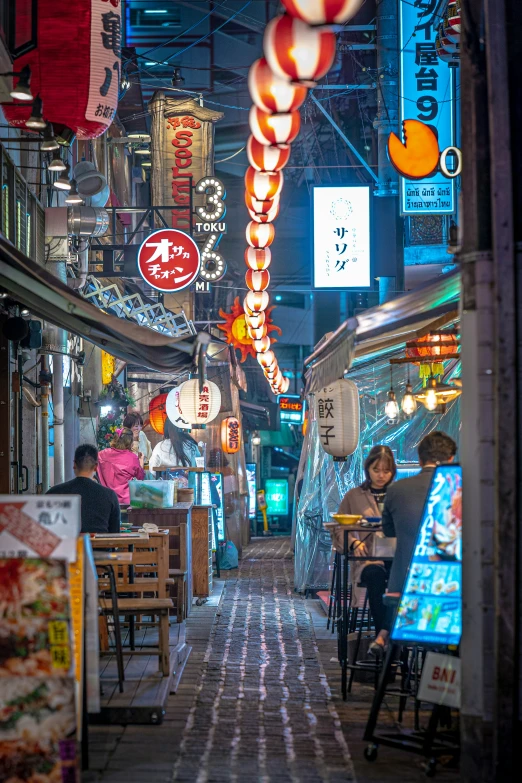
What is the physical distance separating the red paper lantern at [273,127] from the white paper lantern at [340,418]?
13.5ft

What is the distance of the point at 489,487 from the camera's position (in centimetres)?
595

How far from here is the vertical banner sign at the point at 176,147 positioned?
74.9 ft

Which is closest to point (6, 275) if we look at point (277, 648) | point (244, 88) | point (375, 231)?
point (277, 648)

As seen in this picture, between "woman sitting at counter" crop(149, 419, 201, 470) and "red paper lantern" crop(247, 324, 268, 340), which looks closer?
"red paper lantern" crop(247, 324, 268, 340)

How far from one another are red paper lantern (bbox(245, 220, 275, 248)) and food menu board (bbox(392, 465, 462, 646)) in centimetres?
792

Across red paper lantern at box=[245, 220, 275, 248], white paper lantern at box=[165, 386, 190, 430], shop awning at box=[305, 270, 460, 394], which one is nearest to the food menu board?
shop awning at box=[305, 270, 460, 394]

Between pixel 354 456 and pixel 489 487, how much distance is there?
10.4 metres

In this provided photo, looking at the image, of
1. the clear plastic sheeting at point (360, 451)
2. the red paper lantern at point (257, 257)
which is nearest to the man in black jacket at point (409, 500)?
the red paper lantern at point (257, 257)

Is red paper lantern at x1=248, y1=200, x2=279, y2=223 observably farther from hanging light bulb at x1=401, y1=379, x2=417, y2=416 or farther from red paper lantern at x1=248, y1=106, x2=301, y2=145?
hanging light bulb at x1=401, y1=379, x2=417, y2=416

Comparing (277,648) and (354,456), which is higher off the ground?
(354,456)

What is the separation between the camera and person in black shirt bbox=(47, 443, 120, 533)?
30.9ft

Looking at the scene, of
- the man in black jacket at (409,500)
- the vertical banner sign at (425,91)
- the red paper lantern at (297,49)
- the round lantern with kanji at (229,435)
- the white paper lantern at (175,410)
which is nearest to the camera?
the red paper lantern at (297,49)

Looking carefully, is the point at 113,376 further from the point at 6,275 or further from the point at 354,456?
the point at 6,275

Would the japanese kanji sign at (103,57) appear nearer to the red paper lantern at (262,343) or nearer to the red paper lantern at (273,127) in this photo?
the red paper lantern at (273,127)
